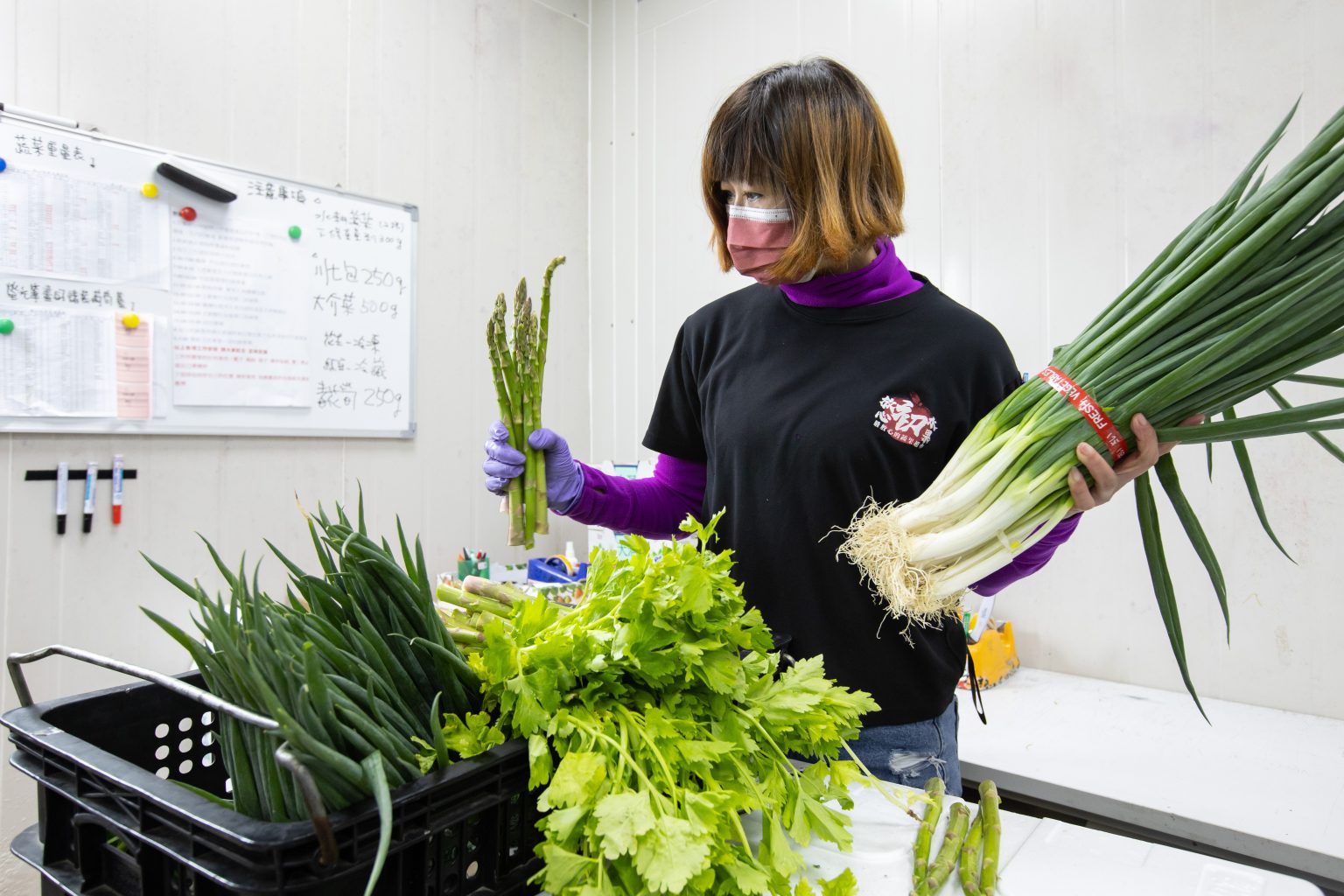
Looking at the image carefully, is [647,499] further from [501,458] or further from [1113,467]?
[1113,467]

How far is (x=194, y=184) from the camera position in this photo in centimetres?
208

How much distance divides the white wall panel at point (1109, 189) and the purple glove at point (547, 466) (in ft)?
3.99

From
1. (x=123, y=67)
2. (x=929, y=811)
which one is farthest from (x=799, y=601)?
(x=123, y=67)

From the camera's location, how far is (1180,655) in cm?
86

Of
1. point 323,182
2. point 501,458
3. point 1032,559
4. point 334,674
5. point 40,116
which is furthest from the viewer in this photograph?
point 323,182

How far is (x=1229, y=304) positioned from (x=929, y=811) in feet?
2.16

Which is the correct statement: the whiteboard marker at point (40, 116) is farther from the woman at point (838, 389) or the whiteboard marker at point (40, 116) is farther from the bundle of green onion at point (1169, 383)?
the bundle of green onion at point (1169, 383)

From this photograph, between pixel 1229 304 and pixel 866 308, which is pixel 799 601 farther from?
pixel 1229 304

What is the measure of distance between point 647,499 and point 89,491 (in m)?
1.46

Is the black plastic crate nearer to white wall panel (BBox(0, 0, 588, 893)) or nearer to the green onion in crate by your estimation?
the green onion in crate

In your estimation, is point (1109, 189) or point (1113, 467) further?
point (1109, 189)

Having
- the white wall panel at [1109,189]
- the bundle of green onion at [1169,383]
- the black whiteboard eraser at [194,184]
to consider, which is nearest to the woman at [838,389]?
the bundle of green onion at [1169,383]

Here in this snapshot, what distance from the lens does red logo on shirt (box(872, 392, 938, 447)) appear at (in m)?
1.16

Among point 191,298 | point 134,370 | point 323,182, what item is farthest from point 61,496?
point 323,182
